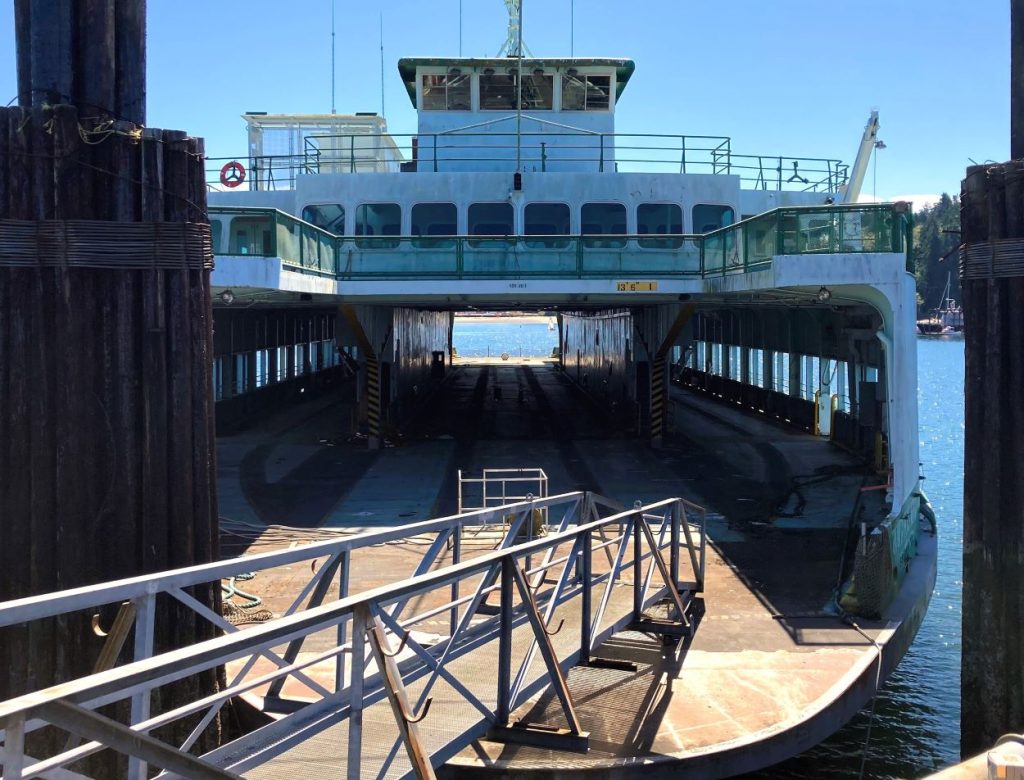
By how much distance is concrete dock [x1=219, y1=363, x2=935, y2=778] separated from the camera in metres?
8.20

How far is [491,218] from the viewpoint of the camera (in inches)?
997

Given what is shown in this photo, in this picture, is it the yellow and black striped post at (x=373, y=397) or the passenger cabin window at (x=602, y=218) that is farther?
the yellow and black striped post at (x=373, y=397)

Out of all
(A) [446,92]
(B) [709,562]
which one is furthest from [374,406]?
(B) [709,562]

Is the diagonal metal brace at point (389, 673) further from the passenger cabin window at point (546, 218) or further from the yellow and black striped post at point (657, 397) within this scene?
the yellow and black striped post at point (657, 397)


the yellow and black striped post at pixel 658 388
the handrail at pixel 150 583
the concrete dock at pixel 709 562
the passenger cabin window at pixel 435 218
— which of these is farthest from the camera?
the yellow and black striped post at pixel 658 388

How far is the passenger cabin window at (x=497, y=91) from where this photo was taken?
29.0 metres

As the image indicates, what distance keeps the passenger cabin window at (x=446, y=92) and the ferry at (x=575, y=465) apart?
0.06 metres

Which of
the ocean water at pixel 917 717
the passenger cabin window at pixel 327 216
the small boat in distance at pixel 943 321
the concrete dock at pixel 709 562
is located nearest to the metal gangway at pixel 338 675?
the concrete dock at pixel 709 562

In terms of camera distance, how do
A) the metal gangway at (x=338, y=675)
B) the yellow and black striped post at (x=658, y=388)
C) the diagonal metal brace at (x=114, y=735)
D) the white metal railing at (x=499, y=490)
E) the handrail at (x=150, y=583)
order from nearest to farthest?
the diagonal metal brace at (x=114, y=735)
the metal gangway at (x=338, y=675)
the handrail at (x=150, y=583)
the white metal railing at (x=499, y=490)
the yellow and black striped post at (x=658, y=388)

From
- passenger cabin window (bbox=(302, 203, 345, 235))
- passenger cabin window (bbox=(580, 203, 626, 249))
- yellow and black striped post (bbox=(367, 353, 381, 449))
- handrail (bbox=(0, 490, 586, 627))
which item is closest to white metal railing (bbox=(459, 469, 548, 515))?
yellow and black striped post (bbox=(367, 353, 381, 449))

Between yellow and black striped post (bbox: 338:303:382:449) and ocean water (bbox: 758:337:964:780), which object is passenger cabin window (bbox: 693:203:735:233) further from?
ocean water (bbox: 758:337:964:780)

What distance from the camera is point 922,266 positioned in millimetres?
146500

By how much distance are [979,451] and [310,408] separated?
107ft

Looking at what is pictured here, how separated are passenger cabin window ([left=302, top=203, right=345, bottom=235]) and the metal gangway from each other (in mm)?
17019
